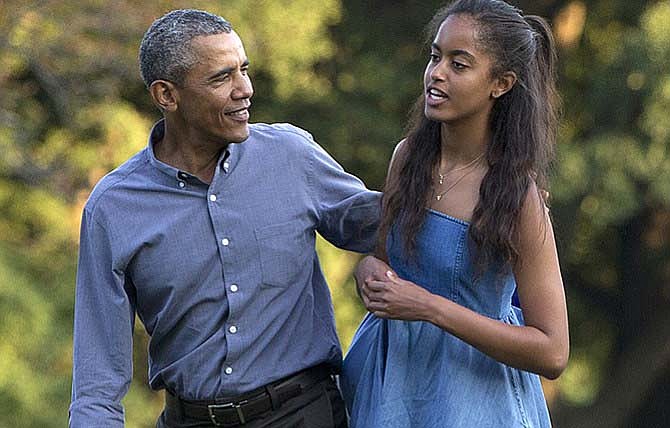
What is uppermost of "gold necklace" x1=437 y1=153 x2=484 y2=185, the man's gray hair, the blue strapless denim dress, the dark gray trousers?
the man's gray hair

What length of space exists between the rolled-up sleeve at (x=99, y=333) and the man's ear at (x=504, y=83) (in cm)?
101

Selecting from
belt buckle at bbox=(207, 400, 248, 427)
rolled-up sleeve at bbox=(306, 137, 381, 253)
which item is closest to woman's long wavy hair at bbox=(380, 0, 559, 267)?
rolled-up sleeve at bbox=(306, 137, 381, 253)

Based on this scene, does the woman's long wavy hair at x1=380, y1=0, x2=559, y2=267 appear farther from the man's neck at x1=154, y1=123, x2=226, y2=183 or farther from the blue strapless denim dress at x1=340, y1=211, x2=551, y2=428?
the man's neck at x1=154, y1=123, x2=226, y2=183

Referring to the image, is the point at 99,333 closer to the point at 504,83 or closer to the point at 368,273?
the point at 368,273

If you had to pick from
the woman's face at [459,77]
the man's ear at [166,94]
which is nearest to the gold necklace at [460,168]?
the woman's face at [459,77]

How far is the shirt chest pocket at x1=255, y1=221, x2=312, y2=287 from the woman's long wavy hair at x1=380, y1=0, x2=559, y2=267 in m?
0.25

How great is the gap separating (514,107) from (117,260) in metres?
1.03

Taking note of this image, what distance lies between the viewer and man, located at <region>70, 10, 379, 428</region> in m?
3.67

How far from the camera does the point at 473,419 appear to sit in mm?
3492

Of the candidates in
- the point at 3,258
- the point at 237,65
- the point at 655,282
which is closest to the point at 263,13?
the point at 3,258

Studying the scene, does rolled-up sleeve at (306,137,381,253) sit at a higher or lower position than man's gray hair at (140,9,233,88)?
lower

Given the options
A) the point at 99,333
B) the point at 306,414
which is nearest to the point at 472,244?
the point at 306,414

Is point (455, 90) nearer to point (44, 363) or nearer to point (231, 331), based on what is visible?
point (231, 331)

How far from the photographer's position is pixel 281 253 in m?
3.72
